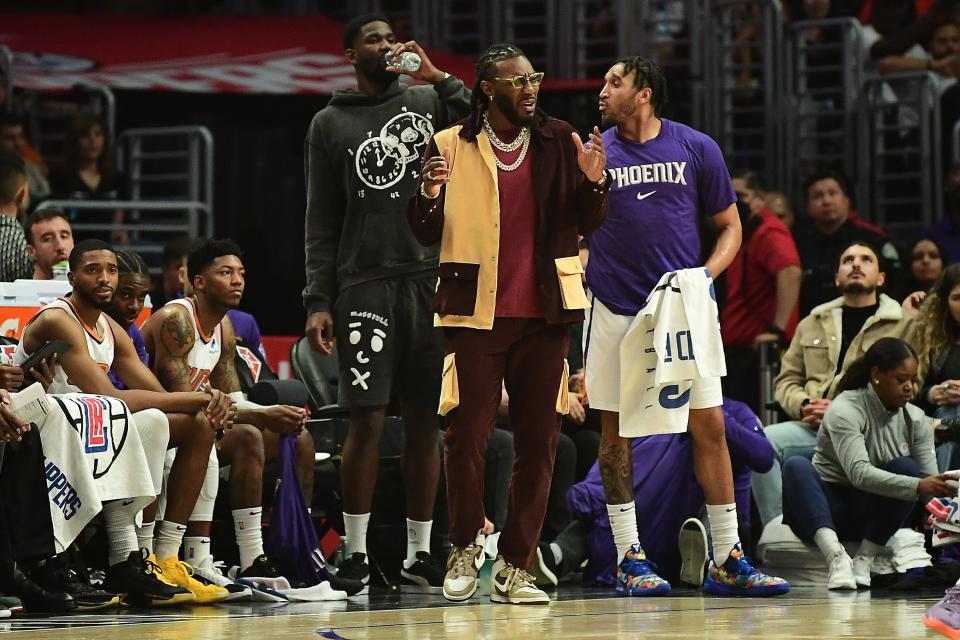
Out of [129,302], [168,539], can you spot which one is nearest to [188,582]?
[168,539]

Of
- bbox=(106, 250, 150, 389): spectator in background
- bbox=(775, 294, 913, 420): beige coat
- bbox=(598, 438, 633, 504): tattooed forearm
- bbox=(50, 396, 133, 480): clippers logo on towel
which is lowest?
bbox=(598, 438, 633, 504): tattooed forearm

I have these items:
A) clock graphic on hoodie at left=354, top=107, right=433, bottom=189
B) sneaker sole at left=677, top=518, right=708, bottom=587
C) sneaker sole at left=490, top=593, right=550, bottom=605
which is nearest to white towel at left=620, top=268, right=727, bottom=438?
sneaker sole at left=490, top=593, right=550, bottom=605

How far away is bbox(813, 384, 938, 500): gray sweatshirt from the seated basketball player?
7.74 ft

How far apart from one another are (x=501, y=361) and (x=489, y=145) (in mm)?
807

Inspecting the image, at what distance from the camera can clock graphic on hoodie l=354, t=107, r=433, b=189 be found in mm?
7000

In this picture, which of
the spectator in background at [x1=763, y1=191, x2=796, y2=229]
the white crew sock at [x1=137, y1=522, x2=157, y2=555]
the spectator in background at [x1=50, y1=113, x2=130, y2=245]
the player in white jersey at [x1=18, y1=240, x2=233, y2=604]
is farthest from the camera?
the spectator in background at [x1=50, y1=113, x2=130, y2=245]

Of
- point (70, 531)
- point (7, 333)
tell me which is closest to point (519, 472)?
point (70, 531)

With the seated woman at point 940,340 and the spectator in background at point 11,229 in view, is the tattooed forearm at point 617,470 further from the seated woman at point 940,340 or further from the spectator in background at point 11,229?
the spectator in background at point 11,229

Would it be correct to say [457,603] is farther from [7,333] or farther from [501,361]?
[7,333]

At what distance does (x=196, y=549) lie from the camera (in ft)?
22.9

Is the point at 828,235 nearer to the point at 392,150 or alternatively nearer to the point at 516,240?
the point at 392,150

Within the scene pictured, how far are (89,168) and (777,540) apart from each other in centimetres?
522

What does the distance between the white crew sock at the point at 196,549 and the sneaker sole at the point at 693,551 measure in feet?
6.67

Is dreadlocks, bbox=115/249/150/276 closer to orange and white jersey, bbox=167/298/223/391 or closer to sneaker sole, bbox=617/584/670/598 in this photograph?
orange and white jersey, bbox=167/298/223/391
